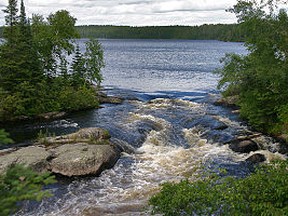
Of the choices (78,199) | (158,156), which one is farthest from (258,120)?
(78,199)

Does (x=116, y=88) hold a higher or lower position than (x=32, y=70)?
lower

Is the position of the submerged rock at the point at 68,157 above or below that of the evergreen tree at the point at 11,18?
below

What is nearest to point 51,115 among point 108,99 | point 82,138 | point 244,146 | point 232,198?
point 108,99

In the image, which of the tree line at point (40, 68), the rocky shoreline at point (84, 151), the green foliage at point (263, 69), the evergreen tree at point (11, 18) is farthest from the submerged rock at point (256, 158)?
the evergreen tree at point (11, 18)

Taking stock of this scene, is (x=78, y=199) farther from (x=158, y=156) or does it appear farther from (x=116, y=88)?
(x=116, y=88)

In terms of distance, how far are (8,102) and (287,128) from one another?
24350 millimetres

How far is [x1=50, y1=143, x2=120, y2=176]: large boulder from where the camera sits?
20.5 metres

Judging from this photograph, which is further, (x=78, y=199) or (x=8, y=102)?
(x=8, y=102)

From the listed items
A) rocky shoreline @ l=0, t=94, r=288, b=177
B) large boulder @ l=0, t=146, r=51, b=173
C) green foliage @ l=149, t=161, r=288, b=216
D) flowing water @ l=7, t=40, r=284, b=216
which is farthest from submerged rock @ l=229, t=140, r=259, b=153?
green foliage @ l=149, t=161, r=288, b=216

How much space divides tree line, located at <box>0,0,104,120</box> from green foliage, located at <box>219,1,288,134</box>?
17.5 metres

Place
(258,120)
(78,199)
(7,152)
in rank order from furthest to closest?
(258,120), (7,152), (78,199)

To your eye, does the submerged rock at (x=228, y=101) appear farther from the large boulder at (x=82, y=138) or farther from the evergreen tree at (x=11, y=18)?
the evergreen tree at (x=11, y=18)

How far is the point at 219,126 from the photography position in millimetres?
30875

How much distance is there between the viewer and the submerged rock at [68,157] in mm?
20453
